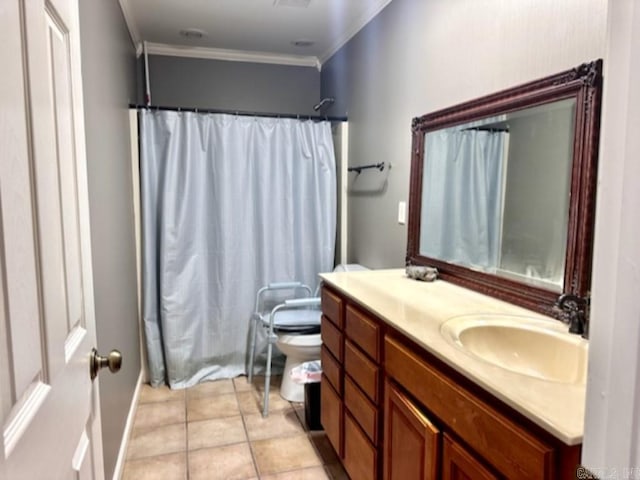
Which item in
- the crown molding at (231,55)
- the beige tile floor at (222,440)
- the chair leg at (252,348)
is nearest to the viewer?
the beige tile floor at (222,440)

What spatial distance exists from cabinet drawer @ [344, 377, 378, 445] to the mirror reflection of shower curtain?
27.6 inches

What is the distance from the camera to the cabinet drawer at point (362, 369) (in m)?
1.55

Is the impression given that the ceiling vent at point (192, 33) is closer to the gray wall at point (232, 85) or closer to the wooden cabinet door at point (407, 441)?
the gray wall at point (232, 85)

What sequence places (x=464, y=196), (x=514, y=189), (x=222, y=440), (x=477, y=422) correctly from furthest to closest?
(x=222, y=440) < (x=464, y=196) < (x=514, y=189) < (x=477, y=422)

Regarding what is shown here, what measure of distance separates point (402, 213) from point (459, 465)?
1.46 m

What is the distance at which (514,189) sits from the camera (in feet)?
5.33

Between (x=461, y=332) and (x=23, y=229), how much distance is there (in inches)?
45.0

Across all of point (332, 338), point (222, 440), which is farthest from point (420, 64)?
point (222, 440)

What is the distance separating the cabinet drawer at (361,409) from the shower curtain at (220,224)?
56.1 inches

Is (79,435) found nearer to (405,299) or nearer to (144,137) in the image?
(405,299)

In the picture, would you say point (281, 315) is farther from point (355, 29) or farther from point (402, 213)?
point (355, 29)

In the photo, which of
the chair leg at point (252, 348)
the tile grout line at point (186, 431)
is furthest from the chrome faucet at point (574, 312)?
the chair leg at point (252, 348)

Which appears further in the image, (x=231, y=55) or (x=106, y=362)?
(x=231, y=55)

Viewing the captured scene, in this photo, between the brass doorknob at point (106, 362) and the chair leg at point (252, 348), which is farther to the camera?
the chair leg at point (252, 348)
